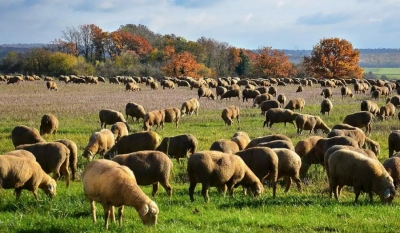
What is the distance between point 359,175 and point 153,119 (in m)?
13.4

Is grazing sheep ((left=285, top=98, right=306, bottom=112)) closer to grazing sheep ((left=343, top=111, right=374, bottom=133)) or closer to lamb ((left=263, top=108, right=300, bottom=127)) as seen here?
lamb ((left=263, top=108, right=300, bottom=127))

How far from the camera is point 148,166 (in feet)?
37.1

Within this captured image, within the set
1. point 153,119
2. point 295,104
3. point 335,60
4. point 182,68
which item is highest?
point 335,60

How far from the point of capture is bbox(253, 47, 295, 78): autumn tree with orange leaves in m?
98.4

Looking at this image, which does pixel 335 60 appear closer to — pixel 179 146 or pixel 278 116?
pixel 278 116

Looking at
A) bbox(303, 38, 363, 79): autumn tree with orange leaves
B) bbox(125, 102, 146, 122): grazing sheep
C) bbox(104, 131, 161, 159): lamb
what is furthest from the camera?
bbox(303, 38, 363, 79): autumn tree with orange leaves

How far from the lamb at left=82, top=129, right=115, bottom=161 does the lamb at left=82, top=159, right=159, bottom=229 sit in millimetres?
6675

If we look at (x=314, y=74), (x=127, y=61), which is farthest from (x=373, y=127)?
(x=127, y=61)

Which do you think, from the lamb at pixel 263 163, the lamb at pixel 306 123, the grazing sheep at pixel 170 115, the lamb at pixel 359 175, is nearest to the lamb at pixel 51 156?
the lamb at pixel 263 163

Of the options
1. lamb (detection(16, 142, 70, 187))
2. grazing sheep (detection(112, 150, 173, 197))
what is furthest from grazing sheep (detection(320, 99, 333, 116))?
lamb (detection(16, 142, 70, 187))

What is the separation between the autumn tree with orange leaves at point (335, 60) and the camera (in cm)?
8638

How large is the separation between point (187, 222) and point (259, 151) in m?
4.18

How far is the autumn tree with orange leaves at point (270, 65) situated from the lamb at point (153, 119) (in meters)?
76.0

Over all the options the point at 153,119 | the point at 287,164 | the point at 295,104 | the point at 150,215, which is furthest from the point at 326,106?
the point at 150,215
